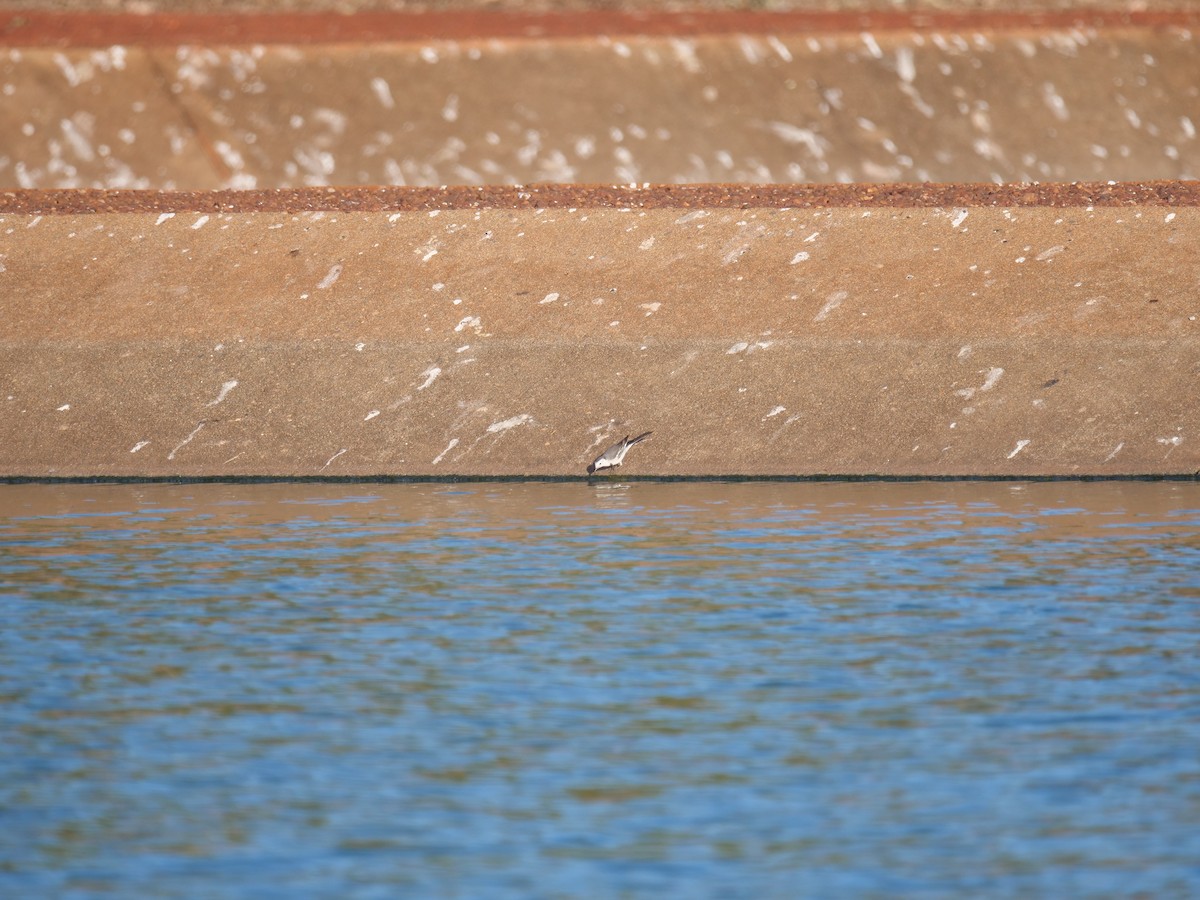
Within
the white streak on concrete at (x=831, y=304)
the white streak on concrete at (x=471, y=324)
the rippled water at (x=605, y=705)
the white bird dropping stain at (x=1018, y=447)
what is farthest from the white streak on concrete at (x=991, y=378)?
the white streak on concrete at (x=471, y=324)

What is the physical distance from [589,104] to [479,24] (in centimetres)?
425

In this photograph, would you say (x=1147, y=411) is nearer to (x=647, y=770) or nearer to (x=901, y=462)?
(x=901, y=462)

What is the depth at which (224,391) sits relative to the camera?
19.8 m

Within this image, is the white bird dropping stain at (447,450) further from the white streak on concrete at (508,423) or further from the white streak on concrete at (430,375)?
the white streak on concrete at (430,375)

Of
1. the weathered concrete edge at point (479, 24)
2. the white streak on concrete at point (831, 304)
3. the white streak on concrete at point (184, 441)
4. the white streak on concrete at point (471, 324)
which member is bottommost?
the white streak on concrete at point (184, 441)

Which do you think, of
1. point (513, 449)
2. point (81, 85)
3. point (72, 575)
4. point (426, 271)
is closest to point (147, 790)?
point (72, 575)

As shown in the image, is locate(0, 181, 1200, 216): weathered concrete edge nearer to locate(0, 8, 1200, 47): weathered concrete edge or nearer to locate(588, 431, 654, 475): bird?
locate(588, 431, 654, 475): bird

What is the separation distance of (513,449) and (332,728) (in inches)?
385

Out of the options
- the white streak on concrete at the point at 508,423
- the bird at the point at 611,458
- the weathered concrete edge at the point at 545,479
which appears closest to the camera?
the weathered concrete edge at the point at 545,479

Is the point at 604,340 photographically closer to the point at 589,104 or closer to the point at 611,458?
the point at 611,458

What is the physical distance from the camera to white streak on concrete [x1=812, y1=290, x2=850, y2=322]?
20656 mm

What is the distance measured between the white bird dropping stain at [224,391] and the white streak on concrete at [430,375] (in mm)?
2027

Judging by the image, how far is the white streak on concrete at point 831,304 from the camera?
2066cm

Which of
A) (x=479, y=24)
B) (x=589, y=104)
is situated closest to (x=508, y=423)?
(x=589, y=104)
